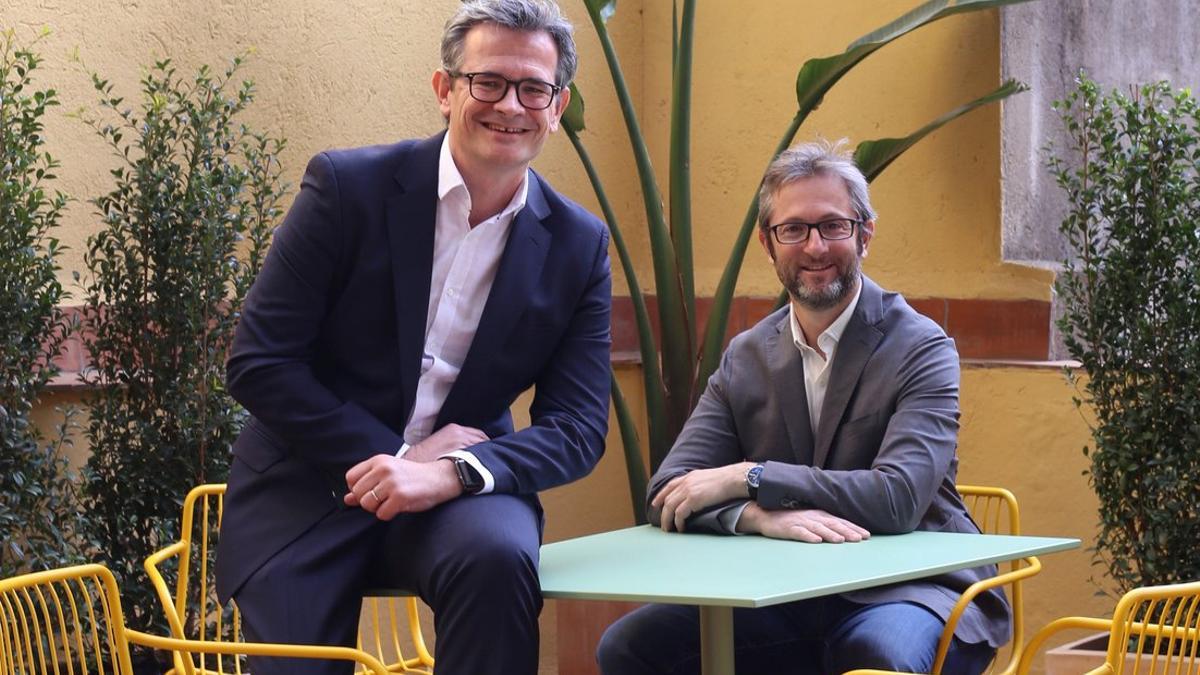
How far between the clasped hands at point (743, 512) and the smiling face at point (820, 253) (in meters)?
0.37

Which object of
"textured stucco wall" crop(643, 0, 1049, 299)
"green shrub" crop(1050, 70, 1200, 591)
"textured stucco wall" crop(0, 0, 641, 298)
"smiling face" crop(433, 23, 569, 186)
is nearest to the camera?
"smiling face" crop(433, 23, 569, 186)

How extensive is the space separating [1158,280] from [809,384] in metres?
1.20

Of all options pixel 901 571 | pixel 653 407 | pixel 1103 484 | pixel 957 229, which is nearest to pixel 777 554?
pixel 901 571

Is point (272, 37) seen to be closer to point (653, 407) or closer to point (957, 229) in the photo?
point (653, 407)

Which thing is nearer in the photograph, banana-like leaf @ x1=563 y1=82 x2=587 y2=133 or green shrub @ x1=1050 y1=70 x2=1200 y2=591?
green shrub @ x1=1050 y1=70 x2=1200 y2=591

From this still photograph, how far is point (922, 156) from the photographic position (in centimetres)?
469

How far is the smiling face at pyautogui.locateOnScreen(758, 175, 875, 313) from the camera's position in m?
2.88

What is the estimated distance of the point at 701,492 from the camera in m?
2.70

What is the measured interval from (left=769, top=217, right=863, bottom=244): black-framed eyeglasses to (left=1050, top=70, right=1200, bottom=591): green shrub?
42.2 inches

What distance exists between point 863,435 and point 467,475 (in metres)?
0.79

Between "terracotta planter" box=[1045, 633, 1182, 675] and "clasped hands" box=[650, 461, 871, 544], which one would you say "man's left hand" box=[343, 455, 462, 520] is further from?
"terracotta planter" box=[1045, 633, 1182, 675]

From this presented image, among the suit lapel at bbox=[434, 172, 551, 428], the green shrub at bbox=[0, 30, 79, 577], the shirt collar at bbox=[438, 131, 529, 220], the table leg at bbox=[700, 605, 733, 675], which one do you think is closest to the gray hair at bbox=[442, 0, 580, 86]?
the shirt collar at bbox=[438, 131, 529, 220]

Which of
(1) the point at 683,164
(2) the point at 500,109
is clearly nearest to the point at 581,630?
(1) the point at 683,164

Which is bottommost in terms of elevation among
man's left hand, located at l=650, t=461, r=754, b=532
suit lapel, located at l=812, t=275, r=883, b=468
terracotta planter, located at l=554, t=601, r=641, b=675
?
terracotta planter, located at l=554, t=601, r=641, b=675
